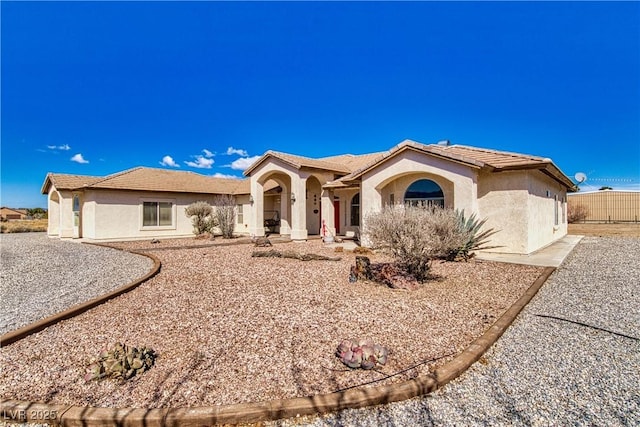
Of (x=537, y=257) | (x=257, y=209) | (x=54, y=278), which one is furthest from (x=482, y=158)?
(x=54, y=278)

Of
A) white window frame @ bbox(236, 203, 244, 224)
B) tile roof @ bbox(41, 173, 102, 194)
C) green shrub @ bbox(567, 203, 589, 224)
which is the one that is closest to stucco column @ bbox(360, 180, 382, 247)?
white window frame @ bbox(236, 203, 244, 224)

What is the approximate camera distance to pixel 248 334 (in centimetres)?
504

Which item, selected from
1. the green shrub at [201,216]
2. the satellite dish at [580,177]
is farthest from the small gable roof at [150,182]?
the satellite dish at [580,177]

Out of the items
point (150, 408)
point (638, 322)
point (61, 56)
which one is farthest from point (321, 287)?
point (61, 56)

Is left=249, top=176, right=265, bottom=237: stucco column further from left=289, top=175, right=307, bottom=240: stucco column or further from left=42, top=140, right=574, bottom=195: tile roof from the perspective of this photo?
left=289, top=175, right=307, bottom=240: stucco column

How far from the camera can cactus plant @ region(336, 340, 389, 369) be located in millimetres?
3961

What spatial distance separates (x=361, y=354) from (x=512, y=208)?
37.8 feet

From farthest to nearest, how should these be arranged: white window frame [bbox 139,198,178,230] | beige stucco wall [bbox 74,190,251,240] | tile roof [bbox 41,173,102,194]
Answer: white window frame [bbox 139,198,178,230] → tile roof [bbox 41,173,102,194] → beige stucco wall [bbox 74,190,251,240]

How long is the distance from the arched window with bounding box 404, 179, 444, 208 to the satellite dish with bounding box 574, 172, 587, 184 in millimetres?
14449

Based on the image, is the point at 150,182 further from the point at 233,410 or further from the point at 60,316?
the point at 233,410

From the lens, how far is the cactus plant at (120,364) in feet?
12.5

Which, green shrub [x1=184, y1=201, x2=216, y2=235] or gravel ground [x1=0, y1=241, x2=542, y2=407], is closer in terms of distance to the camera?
gravel ground [x1=0, y1=241, x2=542, y2=407]

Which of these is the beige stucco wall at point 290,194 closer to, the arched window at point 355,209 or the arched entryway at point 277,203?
the arched entryway at point 277,203

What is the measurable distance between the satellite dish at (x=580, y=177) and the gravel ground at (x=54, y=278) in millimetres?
25920
